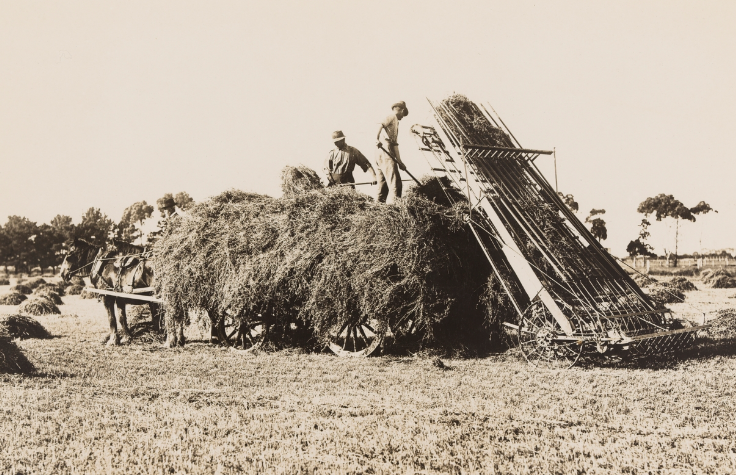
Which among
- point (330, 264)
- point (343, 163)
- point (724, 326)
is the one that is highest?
point (343, 163)

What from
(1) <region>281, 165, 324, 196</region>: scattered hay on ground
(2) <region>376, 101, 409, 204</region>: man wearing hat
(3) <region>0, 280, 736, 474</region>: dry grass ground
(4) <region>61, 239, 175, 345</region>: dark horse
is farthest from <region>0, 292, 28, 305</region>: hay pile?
(2) <region>376, 101, 409, 204</region>: man wearing hat

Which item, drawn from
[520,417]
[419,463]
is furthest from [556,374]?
[419,463]

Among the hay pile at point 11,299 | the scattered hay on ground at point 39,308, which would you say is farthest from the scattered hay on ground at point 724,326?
the hay pile at point 11,299

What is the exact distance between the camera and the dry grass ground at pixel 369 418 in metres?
4.26

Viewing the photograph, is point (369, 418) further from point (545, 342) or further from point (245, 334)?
point (245, 334)

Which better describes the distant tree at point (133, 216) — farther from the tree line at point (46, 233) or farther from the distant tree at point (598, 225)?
the distant tree at point (598, 225)

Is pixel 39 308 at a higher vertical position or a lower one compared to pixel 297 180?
A: lower

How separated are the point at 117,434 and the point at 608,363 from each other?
6532 millimetres

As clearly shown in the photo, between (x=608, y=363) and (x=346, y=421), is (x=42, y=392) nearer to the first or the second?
(x=346, y=421)

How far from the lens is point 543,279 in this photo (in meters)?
8.20

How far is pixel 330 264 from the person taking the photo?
890 cm

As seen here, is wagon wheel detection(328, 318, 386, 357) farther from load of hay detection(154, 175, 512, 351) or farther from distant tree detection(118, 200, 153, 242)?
distant tree detection(118, 200, 153, 242)

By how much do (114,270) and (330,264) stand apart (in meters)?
5.82

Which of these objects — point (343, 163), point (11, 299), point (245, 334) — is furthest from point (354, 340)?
point (11, 299)
